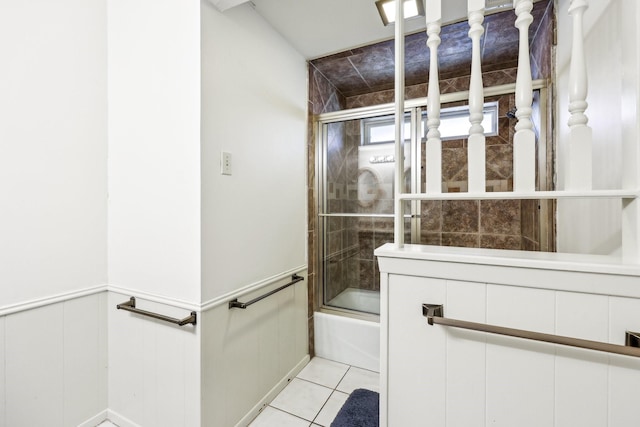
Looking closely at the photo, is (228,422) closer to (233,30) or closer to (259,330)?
(259,330)

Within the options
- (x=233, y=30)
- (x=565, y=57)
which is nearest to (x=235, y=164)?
Result: (x=233, y=30)

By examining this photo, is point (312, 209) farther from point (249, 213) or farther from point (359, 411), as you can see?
point (359, 411)

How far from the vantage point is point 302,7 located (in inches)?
60.0

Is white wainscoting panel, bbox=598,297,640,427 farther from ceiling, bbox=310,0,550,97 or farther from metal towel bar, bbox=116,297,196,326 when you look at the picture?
ceiling, bbox=310,0,550,97

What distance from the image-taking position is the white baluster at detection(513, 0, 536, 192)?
0.73 meters

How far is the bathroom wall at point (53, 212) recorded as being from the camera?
1.15m

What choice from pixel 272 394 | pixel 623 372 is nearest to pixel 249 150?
pixel 272 394

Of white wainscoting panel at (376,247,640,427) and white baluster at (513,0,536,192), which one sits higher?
white baluster at (513,0,536,192)

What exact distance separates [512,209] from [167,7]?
2.73 metres

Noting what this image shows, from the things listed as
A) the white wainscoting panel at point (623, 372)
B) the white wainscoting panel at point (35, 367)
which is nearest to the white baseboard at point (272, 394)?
the white wainscoting panel at point (35, 367)

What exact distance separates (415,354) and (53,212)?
1.65m

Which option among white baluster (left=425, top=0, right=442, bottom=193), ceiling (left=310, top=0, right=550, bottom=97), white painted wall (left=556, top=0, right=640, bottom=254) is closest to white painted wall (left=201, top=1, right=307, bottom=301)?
ceiling (left=310, top=0, right=550, bottom=97)

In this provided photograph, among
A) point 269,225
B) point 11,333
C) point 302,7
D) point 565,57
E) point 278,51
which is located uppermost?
point 302,7

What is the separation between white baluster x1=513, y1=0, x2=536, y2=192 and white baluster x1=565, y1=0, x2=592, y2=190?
84 mm
